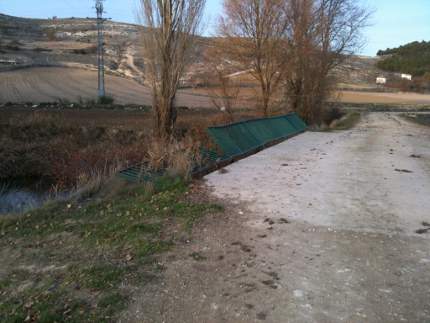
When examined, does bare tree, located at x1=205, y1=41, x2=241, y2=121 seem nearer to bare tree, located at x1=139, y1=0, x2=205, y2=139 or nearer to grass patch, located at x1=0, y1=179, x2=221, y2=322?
bare tree, located at x1=139, y1=0, x2=205, y2=139

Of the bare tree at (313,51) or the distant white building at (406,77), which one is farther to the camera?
the distant white building at (406,77)

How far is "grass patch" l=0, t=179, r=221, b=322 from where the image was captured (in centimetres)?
381

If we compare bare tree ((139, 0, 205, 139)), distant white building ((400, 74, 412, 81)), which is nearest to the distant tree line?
distant white building ((400, 74, 412, 81))

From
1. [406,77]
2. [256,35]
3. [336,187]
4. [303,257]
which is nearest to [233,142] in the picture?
[336,187]

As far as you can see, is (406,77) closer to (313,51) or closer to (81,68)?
(81,68)

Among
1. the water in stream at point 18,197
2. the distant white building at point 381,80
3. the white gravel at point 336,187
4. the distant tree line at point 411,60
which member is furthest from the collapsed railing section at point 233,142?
the distant tree line at point 411,60

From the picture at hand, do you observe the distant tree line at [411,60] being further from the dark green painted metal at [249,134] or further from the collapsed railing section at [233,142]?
the collapsed railing section at [233,142]

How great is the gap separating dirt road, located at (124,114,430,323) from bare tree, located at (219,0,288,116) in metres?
12.4

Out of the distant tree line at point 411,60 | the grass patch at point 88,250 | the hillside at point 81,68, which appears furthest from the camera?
the distant tree line at point 411,60

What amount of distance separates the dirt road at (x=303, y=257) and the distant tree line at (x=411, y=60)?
427 feet

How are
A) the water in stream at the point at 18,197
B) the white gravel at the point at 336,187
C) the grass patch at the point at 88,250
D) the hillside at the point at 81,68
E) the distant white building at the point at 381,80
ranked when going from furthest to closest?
the distant white building at the point at 381,80 < the hillside at the point at 81,68 < the water in stream at the point at 18,197 < the white gravel at the point at 336,187 < the grass patch at the point at 88,250

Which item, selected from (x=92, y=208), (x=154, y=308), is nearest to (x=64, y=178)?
(x=92, y=208)

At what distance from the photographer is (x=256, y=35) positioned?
65.4 feet

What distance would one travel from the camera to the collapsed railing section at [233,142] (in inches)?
354
